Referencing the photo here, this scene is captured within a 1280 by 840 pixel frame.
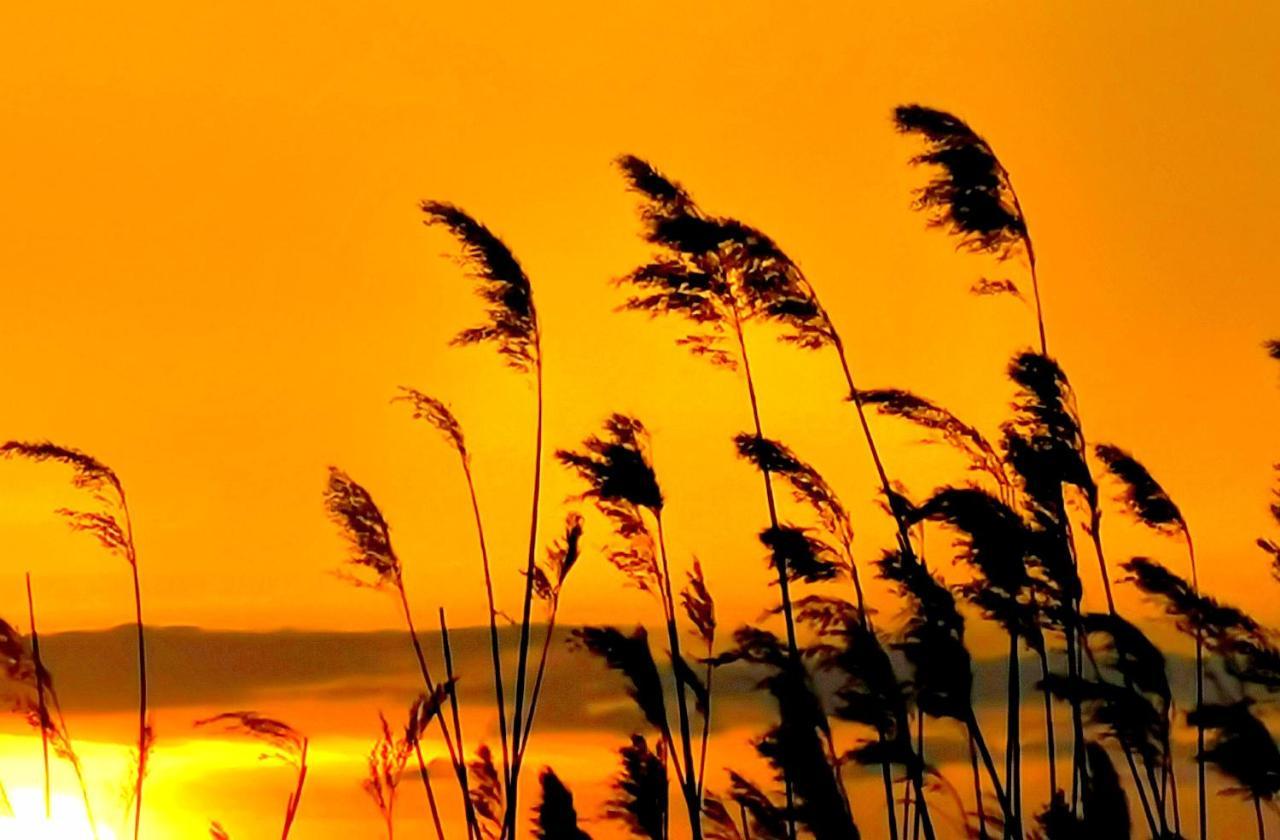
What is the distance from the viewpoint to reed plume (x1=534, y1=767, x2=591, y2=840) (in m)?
9.95

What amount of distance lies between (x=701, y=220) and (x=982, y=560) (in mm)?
2156

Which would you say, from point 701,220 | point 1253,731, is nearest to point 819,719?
point 1253,731

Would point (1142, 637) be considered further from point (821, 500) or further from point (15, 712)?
point (15, 712)

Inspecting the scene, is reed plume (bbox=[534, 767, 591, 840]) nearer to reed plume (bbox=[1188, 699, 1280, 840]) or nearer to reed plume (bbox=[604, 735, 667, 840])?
reed plume (bbox=[604, 735, 667, 840])

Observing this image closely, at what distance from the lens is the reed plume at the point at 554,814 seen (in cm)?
995

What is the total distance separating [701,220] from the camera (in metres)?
8.38

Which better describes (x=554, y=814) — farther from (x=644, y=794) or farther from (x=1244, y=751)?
(x=1244, y=751)

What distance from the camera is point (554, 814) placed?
32.7 feet

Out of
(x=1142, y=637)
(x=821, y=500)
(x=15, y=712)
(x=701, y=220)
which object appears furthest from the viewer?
(x=1142, y=637)

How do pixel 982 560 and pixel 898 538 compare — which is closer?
pixel 982 560

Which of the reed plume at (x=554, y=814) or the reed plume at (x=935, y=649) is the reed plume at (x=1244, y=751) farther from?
the reed plume at (x=554, y=814)

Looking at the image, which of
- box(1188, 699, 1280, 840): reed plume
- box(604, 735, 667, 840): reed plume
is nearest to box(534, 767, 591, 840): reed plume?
box(604, 735, 667, 840): reed plume

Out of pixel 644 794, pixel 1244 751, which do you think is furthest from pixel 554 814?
pixel 1244 751

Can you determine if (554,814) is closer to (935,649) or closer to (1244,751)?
(935,649)
